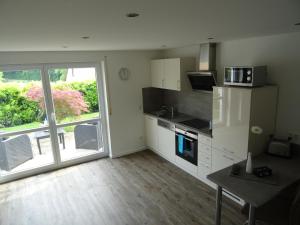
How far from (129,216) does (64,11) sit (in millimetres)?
2720

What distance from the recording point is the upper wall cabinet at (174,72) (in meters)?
4.00

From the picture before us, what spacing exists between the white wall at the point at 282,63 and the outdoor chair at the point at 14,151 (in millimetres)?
4182

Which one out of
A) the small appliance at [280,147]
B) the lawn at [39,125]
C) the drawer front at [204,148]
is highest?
the lawn at [39,125]

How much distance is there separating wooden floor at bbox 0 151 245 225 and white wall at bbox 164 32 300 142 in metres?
1.46

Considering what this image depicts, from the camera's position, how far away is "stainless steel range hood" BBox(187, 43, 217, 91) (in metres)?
3.61

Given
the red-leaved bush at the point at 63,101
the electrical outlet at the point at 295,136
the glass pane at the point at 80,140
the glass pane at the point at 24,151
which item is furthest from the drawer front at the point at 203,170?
the glass pane at the point at 24,151

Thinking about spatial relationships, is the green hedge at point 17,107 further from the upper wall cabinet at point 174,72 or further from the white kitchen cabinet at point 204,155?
the white kitchen cabinet at point 204,155

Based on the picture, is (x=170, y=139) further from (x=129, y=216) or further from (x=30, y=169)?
(x=30, y=169)

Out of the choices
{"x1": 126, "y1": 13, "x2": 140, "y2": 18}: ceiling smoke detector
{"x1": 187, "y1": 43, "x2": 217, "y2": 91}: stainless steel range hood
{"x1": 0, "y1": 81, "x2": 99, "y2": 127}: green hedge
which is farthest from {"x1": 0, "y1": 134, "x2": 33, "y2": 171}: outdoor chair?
{"x1": 126, "y1": 13, "x2": 140, "y2": 18}: ceiling smoke detector

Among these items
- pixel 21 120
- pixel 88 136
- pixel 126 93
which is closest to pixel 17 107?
pixel 21 120

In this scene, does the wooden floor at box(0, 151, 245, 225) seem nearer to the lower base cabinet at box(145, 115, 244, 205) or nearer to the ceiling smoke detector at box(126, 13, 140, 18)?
the lower base cabinet at box(145, 115, 244, 205)

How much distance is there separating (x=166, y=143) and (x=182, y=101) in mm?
972

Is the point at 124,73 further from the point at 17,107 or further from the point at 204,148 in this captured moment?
the point at 204,148

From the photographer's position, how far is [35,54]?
3.85m
